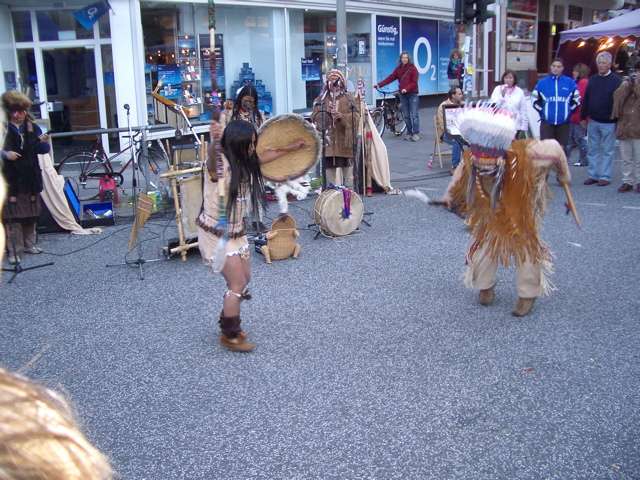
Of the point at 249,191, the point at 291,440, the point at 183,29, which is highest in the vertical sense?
the point at 183,29

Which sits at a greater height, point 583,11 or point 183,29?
point 583,11

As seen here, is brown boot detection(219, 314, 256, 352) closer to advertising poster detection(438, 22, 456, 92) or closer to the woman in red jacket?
the woman in red jacket

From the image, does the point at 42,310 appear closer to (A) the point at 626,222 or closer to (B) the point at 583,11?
(A) the point at 626,222

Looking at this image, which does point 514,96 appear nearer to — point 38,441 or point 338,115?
point 338,115

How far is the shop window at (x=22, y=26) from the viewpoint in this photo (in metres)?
11.5

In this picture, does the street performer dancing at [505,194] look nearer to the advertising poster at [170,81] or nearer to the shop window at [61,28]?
the advertising poster at [170,81]

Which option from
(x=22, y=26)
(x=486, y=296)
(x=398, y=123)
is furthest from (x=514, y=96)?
(x=22, y=26)

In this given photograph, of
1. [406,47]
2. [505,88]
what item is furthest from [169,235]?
[406,47]

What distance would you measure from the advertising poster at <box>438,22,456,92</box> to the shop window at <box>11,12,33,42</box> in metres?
11.9

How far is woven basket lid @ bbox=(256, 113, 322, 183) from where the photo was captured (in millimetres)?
4293

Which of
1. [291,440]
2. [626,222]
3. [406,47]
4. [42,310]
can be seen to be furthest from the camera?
[406,47]

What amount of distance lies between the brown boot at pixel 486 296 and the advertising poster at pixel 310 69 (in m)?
10.9

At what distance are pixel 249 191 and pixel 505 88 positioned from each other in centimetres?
657

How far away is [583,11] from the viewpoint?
88.3ft
